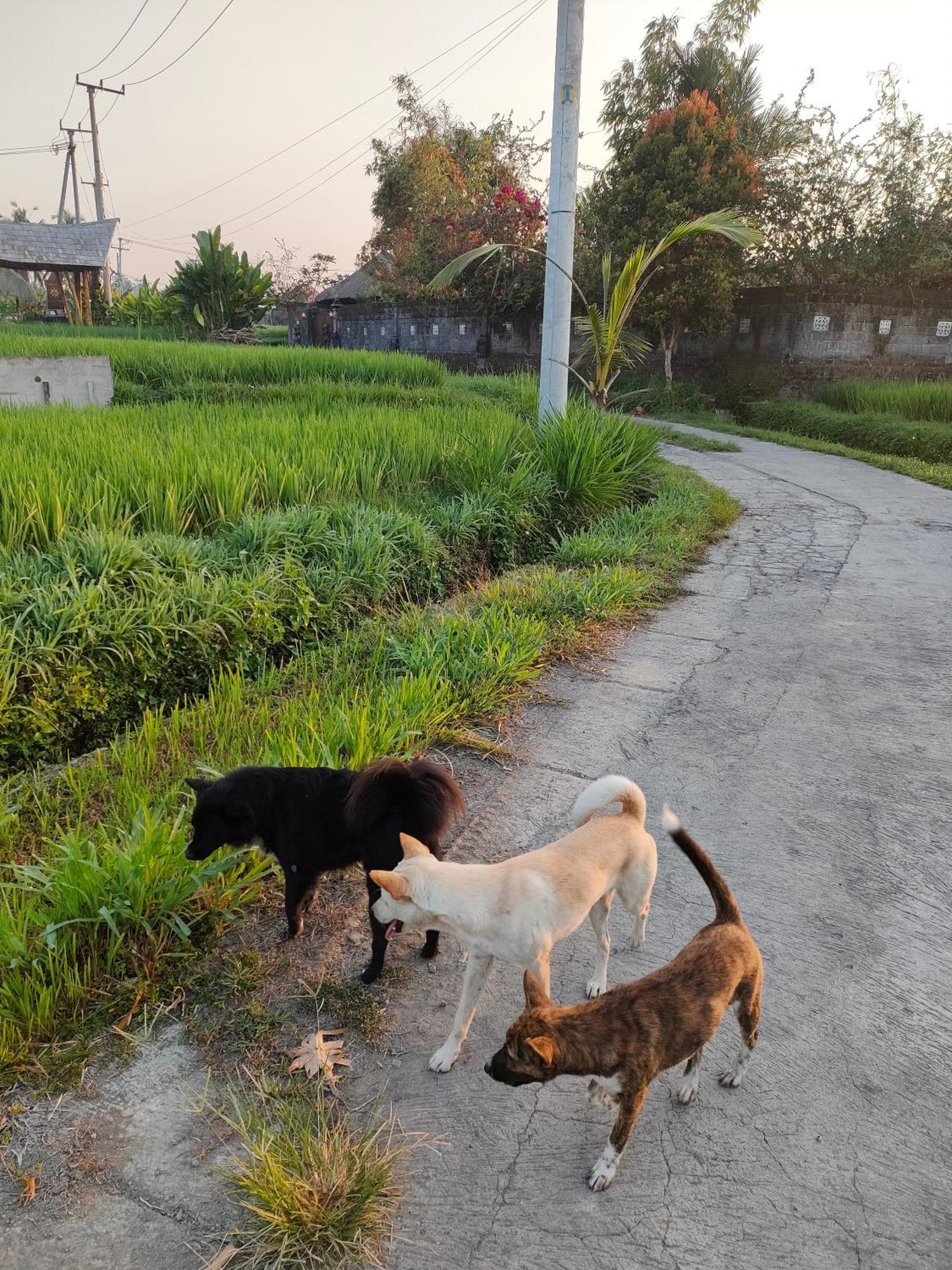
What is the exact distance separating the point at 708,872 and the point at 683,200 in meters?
16.5

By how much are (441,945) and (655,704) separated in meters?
1.86

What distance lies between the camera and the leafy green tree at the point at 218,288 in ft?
65.3

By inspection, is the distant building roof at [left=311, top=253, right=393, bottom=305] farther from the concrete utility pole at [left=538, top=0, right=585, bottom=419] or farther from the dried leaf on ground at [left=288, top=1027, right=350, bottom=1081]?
the dried leaf on ground at [left=288, top=1027, right=350, bottom=1081]

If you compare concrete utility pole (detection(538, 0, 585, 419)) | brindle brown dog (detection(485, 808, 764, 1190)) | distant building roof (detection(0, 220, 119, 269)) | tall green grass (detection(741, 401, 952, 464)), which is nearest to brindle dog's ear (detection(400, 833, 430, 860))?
brindle brown dog (detection(485, 808, 764, 1190))

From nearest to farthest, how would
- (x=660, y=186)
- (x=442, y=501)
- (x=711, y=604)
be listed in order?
(x=711, y=604) → (x=442, y=501) → (x=660, y=186)

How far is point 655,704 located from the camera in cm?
382

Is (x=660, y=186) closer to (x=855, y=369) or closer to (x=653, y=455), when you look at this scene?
(x=855, y=369)

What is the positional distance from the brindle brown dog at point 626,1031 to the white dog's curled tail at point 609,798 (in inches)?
15.9

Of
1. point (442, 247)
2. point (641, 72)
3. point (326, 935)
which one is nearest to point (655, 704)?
point (326, 935)

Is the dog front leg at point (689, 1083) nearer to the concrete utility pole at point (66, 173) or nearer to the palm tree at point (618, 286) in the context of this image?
the palm tree at point (618, 286)

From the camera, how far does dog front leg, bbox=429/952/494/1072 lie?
1.87m

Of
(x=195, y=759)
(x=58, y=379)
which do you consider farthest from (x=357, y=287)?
(x=195, y=759)

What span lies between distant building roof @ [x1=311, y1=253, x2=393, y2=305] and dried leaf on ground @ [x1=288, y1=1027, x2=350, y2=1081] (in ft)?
94.1

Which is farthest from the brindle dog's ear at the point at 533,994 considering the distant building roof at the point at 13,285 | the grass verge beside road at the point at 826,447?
the distant building roof at the point at 13,285
